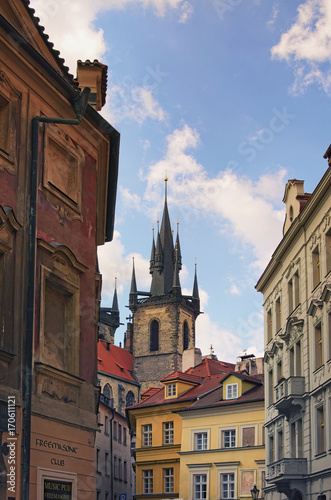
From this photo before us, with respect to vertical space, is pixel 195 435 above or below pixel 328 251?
below

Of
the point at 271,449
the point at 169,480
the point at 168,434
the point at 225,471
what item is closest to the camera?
the point at 271,449

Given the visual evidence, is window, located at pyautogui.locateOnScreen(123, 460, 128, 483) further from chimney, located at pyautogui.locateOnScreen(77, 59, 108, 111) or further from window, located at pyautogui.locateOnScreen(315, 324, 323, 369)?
chimney, located at pyautogui.locateOnScreen(77, 59, 108, 111)

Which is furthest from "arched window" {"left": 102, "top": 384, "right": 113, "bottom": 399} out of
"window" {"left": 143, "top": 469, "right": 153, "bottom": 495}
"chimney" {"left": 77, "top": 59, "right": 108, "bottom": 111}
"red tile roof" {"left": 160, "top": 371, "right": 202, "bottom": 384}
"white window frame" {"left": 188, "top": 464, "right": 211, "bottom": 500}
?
"chimney" {"left": 77, "top": 59, "right": 108, "bottom": 111}

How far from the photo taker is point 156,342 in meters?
110

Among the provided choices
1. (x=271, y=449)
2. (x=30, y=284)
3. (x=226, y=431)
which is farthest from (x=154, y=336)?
(x=30, y=284)

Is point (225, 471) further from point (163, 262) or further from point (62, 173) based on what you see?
point (163, 262)

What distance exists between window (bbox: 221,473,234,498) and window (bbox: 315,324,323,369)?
17.7 m

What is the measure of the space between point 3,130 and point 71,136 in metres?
2.41

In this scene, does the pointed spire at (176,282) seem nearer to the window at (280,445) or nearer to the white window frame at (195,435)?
the white window frame at (195,435)

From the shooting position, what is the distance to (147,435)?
4797cm

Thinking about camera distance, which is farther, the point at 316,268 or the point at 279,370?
the point at 279,370

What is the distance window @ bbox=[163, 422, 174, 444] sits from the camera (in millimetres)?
46750

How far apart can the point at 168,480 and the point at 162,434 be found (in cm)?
287

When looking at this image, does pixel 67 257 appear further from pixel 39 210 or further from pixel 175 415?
pixel 175 415
